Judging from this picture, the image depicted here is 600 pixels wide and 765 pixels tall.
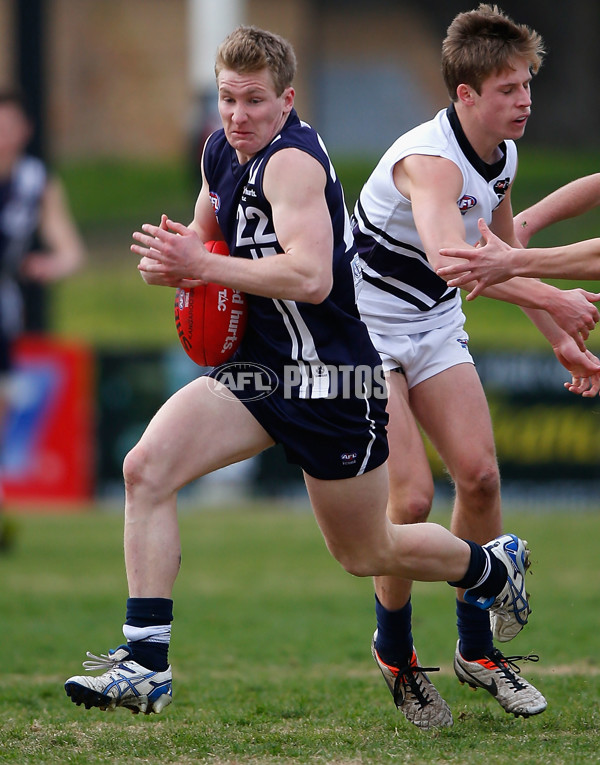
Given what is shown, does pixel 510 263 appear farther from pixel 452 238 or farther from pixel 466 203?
pixel 466 203

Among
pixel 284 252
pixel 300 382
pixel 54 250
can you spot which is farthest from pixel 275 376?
pixel 54 250

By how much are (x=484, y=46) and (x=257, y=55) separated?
0.93 metres

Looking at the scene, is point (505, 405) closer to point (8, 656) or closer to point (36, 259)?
point (36, 259)

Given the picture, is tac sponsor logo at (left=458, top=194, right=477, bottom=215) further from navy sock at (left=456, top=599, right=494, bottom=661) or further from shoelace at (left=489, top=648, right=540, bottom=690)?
shoelace at (left=489, top=648, right=540, bottom=690)

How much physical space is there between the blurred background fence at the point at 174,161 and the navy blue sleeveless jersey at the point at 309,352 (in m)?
7.72

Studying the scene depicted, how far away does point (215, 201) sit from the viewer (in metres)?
4.38

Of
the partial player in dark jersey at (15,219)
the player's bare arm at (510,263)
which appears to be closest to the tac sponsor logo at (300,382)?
the player's bare arm at (510,263)

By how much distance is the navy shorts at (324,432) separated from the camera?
165 inches

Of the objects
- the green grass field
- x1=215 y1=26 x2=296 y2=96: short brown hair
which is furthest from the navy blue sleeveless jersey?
the green grass field

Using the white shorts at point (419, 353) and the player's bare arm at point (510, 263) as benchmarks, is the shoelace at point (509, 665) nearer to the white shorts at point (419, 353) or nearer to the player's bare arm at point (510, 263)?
the white shorts at point (419, 353)

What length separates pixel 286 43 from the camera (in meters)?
4.23

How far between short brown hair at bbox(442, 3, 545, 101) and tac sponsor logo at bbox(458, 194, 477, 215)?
0.40 m

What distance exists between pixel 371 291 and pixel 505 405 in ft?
24.6

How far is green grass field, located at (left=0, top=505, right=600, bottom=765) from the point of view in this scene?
4.21m
